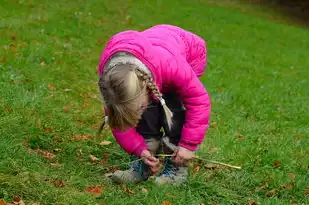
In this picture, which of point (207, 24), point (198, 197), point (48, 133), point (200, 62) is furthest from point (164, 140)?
point (207, 24)

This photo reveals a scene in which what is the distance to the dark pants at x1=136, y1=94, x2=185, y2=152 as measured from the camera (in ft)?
12.1

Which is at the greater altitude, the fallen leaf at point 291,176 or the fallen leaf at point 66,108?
the fallen leaf at point 291,176

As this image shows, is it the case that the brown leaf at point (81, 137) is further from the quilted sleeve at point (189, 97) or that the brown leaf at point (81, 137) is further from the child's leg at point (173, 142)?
the quilted sleeve at point (189, 97)

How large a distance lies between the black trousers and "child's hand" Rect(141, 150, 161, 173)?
0.72ft

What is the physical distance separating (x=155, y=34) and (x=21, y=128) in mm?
1375

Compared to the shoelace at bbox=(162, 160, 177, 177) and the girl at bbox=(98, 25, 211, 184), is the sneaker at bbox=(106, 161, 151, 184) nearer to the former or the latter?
the girl at bbox=(98, 25, 211, 184)

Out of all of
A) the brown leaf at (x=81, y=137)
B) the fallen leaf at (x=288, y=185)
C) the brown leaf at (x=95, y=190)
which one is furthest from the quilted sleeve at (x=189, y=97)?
the brown leaf at (x=81, y=137)

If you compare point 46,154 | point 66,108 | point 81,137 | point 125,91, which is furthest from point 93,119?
point 125,91

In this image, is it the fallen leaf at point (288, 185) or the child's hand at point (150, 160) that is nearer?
the child's hand at point (150, 160)

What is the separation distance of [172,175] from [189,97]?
0.72 m

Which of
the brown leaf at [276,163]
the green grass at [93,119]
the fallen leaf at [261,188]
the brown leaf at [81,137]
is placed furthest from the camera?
the brown leaf at [81,137]

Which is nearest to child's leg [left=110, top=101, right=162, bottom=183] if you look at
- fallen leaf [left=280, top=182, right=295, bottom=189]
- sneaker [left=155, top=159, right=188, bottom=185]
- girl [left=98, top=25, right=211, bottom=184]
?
girl [left=98, top=25, right=211, bottom=184]

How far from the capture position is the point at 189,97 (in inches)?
136

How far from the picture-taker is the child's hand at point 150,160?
11.9ft
